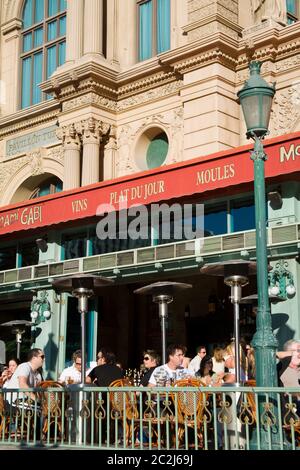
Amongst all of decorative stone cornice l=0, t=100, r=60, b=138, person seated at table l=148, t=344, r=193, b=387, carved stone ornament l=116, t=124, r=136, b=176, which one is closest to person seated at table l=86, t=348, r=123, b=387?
person seated at table l=148, t=344, r=193, b=387

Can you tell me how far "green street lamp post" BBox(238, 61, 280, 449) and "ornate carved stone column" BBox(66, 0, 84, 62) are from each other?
Answer: 14.9 metres

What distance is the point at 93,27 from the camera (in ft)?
74.9

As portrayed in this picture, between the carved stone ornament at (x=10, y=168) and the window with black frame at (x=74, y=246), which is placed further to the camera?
the carved stone ornament at (x=10, y=168)

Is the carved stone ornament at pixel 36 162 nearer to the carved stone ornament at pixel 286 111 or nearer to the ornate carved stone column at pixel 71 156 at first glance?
the ornate carved stone column at pixel 71 156

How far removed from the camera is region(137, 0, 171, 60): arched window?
74.0ft

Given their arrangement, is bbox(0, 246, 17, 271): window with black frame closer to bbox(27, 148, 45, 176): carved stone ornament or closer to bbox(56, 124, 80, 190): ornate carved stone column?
bbox(56, 124, 80, 190): ornate carved stone column

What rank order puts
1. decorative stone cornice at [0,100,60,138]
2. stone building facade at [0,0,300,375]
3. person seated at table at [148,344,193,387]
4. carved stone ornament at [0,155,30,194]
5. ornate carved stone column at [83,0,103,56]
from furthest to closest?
1. carved stone ornament at [0,155,30,194]
2. decorative stone cornice at [0,100,60,138]
3. ornate carved stone column at [83,0,103,56]
4. stone building facade at [0,0,300,375]
5. person seated at table at [148,344,193,387]

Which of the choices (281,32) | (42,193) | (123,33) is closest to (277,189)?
(281,32)

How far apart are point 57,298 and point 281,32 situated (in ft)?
29.8

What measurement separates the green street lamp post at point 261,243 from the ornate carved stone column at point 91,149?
12.7 meters

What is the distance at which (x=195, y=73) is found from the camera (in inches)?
785

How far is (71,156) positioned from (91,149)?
3.00 ft

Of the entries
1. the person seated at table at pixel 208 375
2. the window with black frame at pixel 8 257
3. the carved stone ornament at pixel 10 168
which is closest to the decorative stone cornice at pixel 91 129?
the carved stone ornament at pixel 10 168

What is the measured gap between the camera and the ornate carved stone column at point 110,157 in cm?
2238
